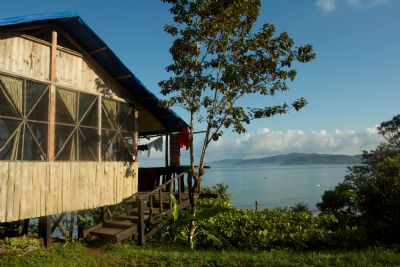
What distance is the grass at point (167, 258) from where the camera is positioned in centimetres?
828

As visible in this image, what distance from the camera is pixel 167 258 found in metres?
8.68

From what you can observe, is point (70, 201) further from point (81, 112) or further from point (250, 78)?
point (250, 78)

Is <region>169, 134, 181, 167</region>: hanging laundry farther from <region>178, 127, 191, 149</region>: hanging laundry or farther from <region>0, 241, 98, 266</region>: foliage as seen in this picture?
<region>0, 241, 98, 266</region>: foliage

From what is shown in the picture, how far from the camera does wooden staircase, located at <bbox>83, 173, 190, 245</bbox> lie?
11.0 metres

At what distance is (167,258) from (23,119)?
4954mm

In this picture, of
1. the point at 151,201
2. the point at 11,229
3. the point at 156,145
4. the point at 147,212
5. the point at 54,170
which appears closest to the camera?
the point at 54,170

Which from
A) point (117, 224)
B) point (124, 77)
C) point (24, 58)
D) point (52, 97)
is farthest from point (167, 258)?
point (124, 77)

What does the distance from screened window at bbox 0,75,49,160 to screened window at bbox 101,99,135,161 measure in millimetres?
Result: 2239

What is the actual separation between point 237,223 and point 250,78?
5.54 meters

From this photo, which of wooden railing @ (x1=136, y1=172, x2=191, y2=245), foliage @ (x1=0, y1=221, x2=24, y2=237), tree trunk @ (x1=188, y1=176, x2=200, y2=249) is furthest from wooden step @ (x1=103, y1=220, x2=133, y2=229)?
foliage @ (x1=0, y1=221, x2=24, y2=237)

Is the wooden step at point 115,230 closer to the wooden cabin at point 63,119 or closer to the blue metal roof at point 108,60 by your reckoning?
the wooden cabin at point 63,119

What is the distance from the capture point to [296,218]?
15602mm

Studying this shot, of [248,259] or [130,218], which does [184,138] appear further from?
[248,259]

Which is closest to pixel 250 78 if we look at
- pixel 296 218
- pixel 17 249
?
pixel 296 218
